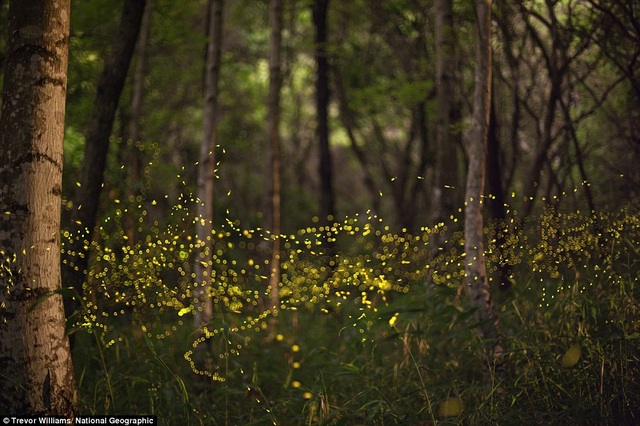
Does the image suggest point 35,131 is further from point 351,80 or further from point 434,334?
point 351,80

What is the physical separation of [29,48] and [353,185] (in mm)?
25451

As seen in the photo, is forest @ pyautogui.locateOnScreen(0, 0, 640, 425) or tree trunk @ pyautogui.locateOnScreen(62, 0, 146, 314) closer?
forest @ pyautogui.locateOnScreen(0, 0, 640, 425)

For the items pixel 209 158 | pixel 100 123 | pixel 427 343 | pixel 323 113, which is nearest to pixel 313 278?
pixel 427 343

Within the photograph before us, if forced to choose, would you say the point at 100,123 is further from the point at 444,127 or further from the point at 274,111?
the point at 274,111

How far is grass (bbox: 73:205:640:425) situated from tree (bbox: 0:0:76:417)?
1.17 ft

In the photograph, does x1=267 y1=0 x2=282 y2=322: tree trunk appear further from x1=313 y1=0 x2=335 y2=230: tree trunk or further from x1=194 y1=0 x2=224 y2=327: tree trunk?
x1=313 y1=0 x2=335 y2=230: tree trunk

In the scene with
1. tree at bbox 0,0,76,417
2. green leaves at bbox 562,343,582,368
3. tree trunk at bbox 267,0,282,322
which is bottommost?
green leaves at bbox 562,343,582,368

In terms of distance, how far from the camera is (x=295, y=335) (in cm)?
901

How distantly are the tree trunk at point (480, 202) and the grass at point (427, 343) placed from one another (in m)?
0.12

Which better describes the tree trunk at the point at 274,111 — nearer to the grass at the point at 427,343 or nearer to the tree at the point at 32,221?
the grass at the point at 427,343

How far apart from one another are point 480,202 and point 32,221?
12.0ft

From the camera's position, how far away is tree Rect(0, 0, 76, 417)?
426 centimetres

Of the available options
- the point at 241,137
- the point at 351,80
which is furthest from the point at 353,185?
the point at 351,80

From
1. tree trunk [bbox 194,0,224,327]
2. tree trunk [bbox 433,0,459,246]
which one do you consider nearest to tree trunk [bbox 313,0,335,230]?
tree trunk [bbox 433,0,459,246]
